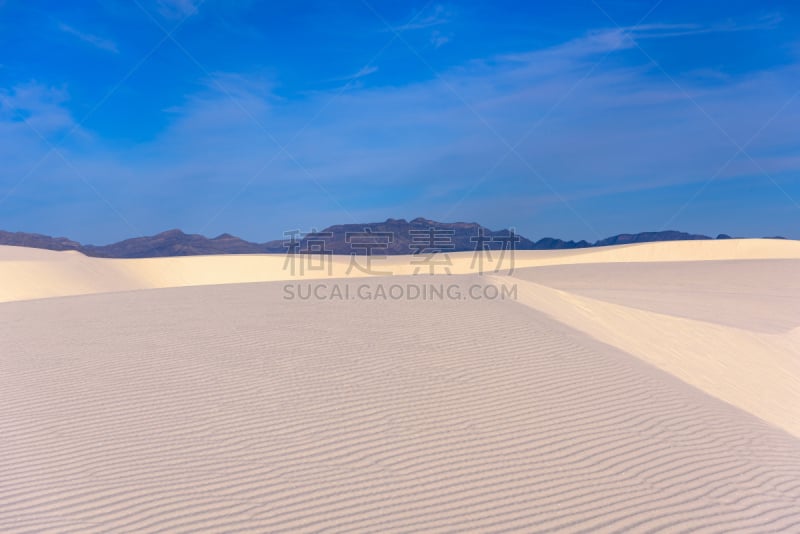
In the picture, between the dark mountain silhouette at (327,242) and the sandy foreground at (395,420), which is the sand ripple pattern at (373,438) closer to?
the sandy foreground at (395,420)

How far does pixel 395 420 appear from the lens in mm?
5914

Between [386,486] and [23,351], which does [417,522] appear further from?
[23,351]

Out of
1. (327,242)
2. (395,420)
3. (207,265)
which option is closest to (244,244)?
(327,242)

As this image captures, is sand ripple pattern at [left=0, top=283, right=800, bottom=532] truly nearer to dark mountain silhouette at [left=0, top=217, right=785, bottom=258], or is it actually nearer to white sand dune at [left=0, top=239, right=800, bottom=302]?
white sand dune at [left=0, top=239, right=800, bottom=302]

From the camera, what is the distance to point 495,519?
4285mm

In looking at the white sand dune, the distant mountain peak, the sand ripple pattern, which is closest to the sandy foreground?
the sand ripple pattern

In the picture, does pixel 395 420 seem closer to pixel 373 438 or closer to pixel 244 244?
pixel 373 438

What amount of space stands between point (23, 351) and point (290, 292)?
21.6ft

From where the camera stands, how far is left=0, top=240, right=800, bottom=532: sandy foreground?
4.44 metres

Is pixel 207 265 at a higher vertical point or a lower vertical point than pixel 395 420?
higher

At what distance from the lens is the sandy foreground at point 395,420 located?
4438mm

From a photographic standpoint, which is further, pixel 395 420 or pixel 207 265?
pixel 207 265

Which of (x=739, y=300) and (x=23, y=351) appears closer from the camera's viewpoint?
(x=23, y=351)

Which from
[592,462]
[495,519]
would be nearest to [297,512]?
[495,519]
